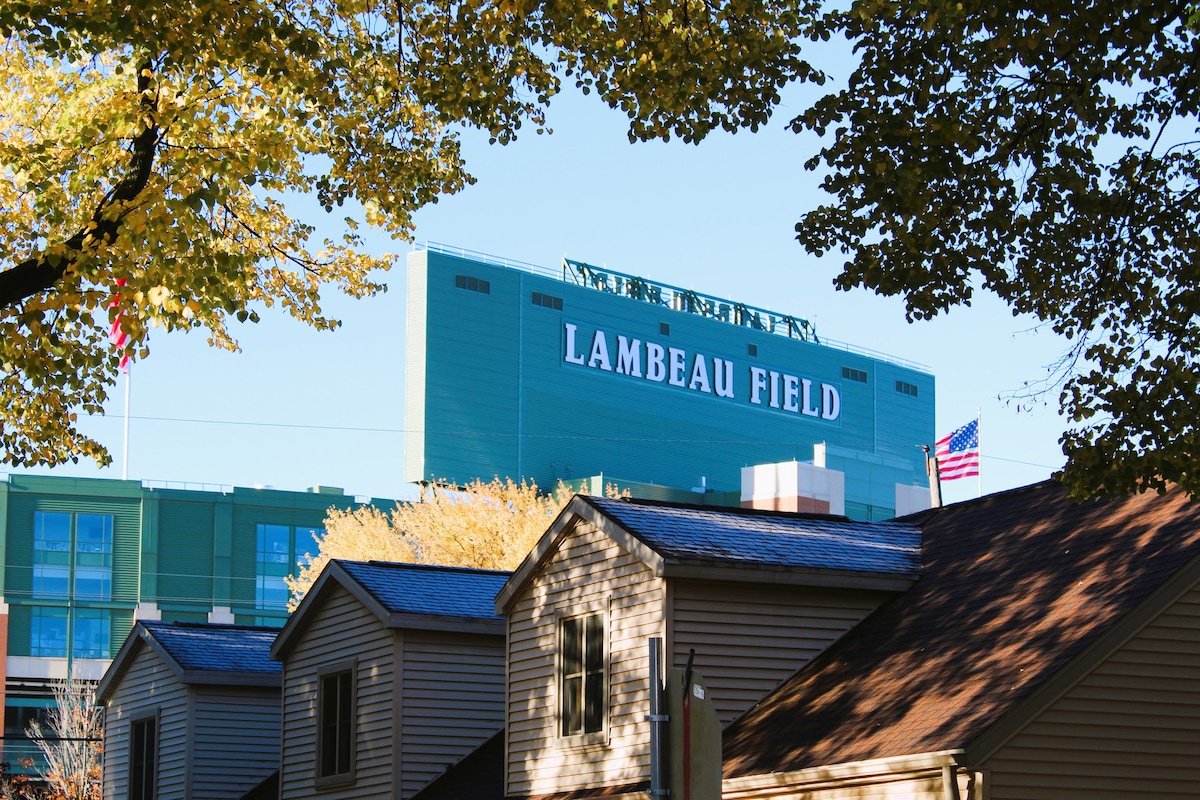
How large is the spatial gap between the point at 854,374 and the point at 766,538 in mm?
98942

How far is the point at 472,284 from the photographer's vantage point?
9362 centimetres

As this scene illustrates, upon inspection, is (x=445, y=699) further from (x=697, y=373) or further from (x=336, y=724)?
(x=697, y=373)

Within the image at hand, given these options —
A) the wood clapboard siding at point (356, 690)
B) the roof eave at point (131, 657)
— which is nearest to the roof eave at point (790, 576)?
the wood clapboard siding at point (356, 690)

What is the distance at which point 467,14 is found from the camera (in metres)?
16.8

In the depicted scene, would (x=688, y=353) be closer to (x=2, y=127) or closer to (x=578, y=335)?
(x=578, y=335)

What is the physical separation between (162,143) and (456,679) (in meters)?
10.5

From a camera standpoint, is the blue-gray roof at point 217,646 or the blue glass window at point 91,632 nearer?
the blue-gray roof at point 217,646

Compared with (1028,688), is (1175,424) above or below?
above

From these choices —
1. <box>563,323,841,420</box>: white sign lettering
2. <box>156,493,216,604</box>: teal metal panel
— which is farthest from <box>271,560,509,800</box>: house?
<box>563,323,841,420</box>: white sign lettering

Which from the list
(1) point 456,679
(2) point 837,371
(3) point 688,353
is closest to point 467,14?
(1) point 456,679

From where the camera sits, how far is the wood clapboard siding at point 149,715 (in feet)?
98.2

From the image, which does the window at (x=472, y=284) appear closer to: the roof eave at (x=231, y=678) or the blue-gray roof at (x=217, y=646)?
the blue-gray roof at (x=217, y=646)

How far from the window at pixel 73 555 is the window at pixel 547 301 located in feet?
87.7

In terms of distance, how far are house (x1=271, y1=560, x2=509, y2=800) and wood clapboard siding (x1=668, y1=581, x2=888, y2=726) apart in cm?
581
